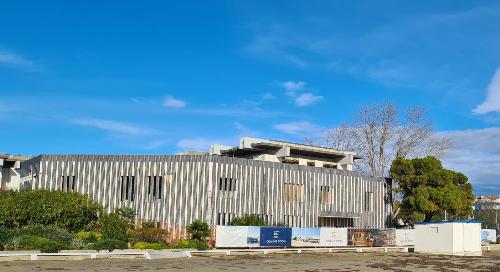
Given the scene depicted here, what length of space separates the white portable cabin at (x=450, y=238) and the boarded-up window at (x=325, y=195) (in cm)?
1166

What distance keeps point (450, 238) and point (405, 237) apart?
764cm

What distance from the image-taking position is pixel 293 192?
55031 millimetres

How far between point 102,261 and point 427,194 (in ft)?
135

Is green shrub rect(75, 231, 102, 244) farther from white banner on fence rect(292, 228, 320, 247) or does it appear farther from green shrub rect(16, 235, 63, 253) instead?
white banner on fence rect(292, 228, 320, 247)

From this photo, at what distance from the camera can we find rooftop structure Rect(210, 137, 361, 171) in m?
65.2

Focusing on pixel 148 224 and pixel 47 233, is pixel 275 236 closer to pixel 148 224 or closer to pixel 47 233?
pixel 148 224

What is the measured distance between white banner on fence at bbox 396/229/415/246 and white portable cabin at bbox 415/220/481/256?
415 centimetres

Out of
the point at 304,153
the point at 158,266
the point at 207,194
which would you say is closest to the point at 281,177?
the point at 207,194

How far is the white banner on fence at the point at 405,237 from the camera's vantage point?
52094 millimetres

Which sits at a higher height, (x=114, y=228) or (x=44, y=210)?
(x=44, y=210)

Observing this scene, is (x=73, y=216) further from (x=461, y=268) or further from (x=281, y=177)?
(x=461, y=268)

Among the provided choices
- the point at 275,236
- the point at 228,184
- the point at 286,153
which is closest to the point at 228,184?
the point at 228,184

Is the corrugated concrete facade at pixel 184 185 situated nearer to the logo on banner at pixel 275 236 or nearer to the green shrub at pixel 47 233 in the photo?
the logo on banner at pixel 275 236

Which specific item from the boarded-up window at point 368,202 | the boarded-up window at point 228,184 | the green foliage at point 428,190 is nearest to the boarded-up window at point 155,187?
the boarded-up window at point 228,184
